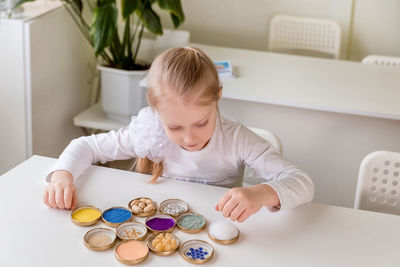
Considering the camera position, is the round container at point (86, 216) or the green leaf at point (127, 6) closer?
the round container at point (86, 216)

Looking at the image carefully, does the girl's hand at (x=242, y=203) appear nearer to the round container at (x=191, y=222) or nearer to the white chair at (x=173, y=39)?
the round container at (x=191, y=222)

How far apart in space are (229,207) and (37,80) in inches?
63.2

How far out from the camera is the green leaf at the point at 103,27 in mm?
2615

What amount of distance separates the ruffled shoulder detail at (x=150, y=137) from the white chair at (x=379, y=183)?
61 centimetres

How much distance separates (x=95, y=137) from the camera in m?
1.71

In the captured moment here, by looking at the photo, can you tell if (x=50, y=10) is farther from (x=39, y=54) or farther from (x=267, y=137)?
(x=267, y=137)

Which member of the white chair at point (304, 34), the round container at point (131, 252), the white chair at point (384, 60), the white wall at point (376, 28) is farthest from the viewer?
the white wall at point (376, 28)

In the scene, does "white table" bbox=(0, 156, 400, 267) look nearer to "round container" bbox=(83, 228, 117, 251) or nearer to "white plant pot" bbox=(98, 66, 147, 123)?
"round container" bbox=(83, 228, 117, 251)

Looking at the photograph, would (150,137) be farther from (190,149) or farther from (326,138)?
(326,138)

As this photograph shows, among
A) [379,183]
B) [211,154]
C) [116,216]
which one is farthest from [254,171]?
[116,216]

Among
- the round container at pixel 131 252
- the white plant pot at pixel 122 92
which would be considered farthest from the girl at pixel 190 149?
the white plant pot at pixel 122 92

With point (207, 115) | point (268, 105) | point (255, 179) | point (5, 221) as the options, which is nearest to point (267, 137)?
point (255, 179)

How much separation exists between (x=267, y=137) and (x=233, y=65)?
978mm

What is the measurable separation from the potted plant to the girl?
1051 millimetres
